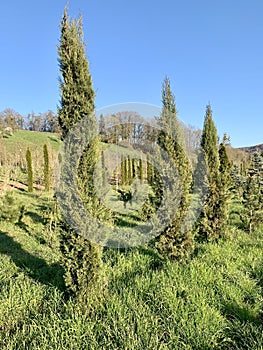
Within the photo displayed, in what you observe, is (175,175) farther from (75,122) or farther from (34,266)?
(34,266)

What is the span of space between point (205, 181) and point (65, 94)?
4.77 meters

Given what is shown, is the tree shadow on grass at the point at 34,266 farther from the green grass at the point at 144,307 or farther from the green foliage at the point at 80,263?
the green foliage at the point at 80,263

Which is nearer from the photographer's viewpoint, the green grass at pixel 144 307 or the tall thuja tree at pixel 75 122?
the green grass at pixel 144 307

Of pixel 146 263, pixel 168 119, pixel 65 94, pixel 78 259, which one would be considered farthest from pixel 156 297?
pixel 168 119

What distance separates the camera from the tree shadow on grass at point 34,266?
4359 millimetres

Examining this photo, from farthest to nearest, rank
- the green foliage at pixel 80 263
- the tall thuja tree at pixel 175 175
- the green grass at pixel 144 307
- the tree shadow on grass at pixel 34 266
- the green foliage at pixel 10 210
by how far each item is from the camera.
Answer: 1. the green foliage at pixel 10 210
2. the tall thuja tree at pixel 175 175
3. the tree shadow on grass at pixel 34 266
4. the green foliage at pixel 80 263
5. the green grass at pixel 144 307

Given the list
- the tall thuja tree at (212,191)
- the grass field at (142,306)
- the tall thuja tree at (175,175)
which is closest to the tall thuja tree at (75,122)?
the grass field at (142,306)

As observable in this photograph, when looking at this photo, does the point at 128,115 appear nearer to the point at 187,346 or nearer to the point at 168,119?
the point at 168,119

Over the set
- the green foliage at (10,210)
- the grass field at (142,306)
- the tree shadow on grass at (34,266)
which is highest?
the green foliage at (10,210)


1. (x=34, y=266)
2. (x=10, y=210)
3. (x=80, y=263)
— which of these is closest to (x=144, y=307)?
(x=80, y=263)

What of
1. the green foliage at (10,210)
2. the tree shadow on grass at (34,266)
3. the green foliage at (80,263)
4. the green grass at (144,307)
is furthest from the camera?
the green foliage at (10,210)

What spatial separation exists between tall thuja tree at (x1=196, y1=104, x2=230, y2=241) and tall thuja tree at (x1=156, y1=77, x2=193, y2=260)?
3.94 feet

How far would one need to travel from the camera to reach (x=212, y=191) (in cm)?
723

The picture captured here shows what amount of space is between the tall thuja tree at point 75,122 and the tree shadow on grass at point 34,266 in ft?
2.04
